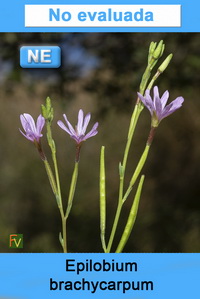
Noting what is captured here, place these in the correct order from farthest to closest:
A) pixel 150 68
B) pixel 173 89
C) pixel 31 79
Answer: pixel 173 89 < pixel 31 79 < pixel 150 68

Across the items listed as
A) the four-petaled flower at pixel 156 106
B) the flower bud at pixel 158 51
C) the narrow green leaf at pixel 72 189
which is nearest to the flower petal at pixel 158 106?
the four-petaled flower at pixel 156 106

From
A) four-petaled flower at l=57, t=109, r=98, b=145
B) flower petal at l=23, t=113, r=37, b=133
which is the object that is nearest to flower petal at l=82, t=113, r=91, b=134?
four-petaled flower at l=57, t=109, r=98, b=145

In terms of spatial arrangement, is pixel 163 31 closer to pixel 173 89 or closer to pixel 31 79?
pixel 173 89

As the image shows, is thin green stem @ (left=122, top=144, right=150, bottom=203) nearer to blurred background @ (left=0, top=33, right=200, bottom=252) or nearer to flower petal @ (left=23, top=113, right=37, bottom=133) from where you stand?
blurred background @ (left=0, top=33, right=200, bottom=252)

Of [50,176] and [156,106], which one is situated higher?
[156,106]

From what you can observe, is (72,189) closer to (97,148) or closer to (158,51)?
(97,148)

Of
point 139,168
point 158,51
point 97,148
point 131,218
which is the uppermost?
point 158,51

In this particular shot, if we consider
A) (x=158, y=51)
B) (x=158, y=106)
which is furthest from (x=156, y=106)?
(x=158, y=51)

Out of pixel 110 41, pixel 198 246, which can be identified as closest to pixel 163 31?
pixel 110 41

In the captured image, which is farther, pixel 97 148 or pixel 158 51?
pixel 97 148
